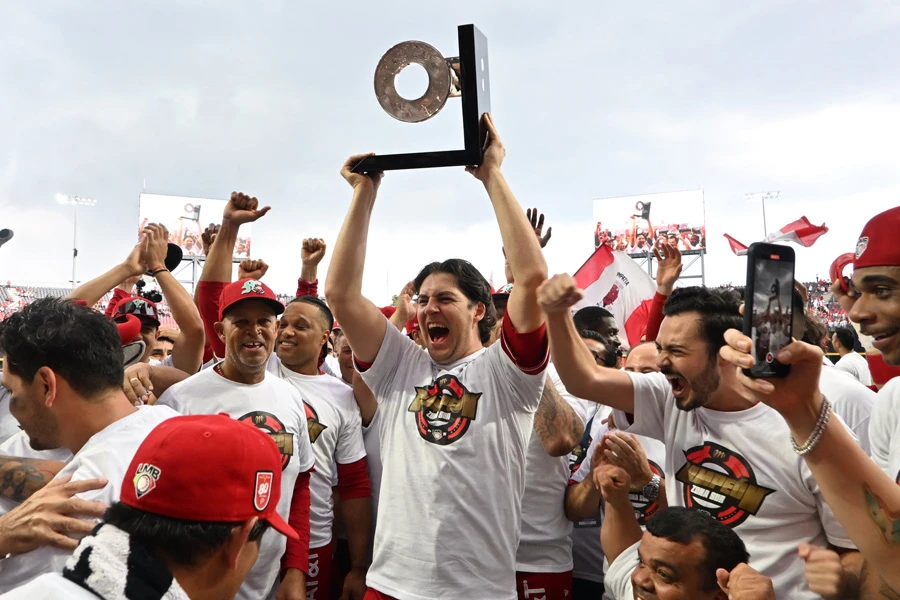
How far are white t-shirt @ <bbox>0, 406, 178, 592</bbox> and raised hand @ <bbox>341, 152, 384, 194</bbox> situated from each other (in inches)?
52.3

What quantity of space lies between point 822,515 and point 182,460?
6.64 ft

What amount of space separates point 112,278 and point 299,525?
1889 millimetres

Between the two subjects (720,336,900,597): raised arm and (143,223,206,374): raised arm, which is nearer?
(720,336,900,597): raised arm

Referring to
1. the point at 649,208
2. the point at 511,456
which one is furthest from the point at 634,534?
the point at 649,208

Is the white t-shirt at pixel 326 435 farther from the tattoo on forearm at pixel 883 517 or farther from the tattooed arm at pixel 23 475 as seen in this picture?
the tattoo on forearm at pixel 883 517

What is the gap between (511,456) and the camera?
280 centimetres

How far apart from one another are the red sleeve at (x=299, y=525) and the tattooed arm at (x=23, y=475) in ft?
4.42

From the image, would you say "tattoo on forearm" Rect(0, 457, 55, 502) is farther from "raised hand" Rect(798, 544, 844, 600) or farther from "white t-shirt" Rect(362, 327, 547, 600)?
"raised hand" Rect(798, 544, 844, 600)

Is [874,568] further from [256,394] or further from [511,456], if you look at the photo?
[256,394]

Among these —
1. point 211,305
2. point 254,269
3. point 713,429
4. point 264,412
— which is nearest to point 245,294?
point 211,305

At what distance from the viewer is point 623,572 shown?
271 centimetres

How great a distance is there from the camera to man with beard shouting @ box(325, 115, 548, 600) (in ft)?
8.73

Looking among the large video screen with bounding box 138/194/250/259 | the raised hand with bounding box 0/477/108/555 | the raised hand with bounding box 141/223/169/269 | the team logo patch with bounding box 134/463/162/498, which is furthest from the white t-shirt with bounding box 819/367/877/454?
the large video screen with bounding box 138/194/250/259

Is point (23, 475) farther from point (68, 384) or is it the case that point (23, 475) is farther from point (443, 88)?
point (443, 88)
